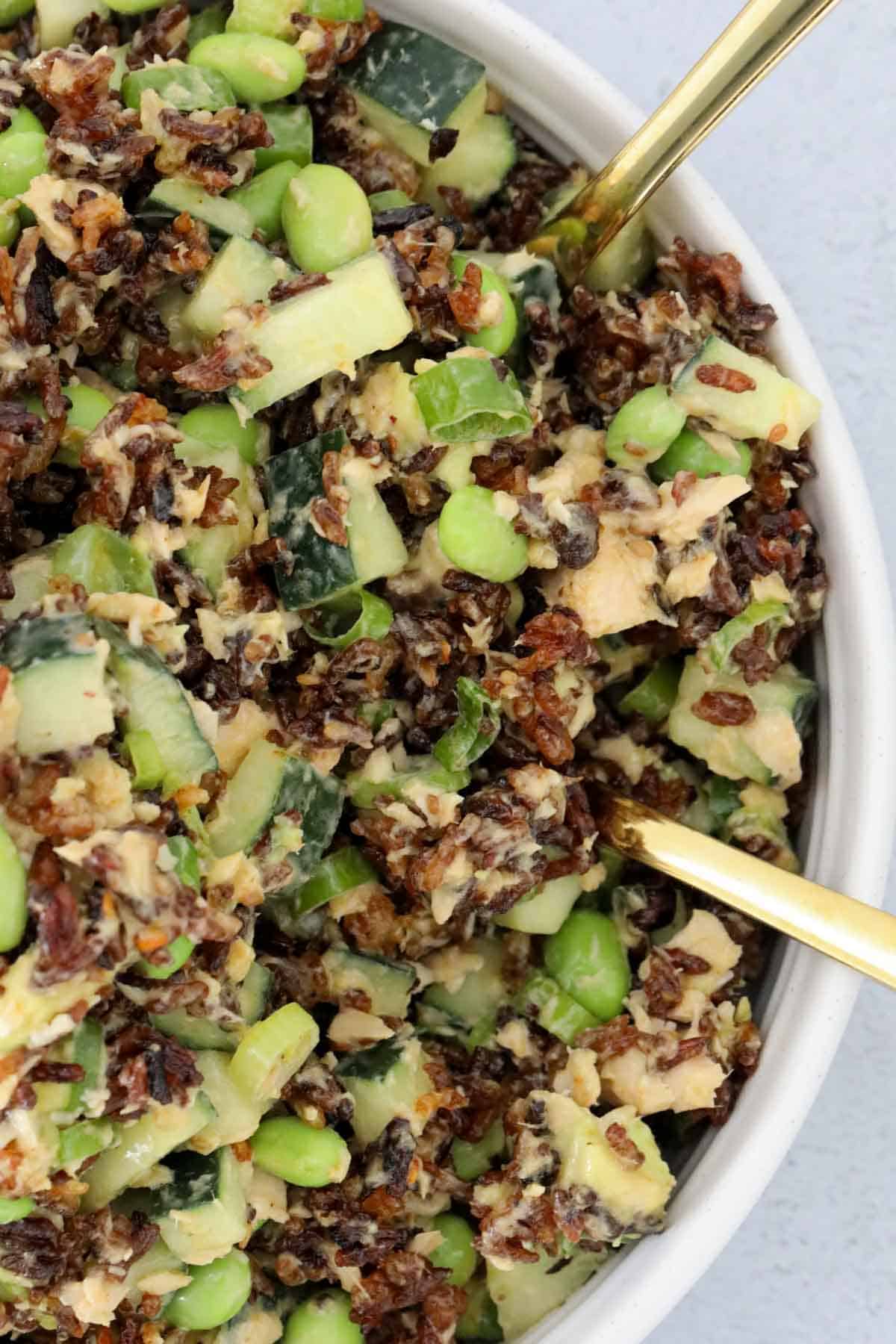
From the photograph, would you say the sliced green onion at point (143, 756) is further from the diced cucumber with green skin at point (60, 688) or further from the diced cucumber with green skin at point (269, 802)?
the diced cucumber with green skin at point (269, 802)

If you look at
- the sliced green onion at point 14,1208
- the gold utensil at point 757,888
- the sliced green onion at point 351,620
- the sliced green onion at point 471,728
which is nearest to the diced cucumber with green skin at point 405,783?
the sliced green onion at point 471,728

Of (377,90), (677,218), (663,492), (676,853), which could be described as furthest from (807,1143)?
(377,90)

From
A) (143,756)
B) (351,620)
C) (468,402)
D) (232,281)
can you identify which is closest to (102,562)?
(143,756)

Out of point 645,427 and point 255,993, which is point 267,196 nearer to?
point 645,427

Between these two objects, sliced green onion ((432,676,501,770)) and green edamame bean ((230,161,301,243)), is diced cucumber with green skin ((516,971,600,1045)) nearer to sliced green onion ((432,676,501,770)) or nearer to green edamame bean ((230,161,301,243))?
sliced green onion ((432,676,501,770))

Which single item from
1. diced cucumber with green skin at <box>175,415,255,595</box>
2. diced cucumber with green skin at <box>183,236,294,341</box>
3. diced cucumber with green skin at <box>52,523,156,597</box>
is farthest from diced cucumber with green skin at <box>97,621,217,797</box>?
diced cucumber with green skin at <box>183,236,294,341</box>

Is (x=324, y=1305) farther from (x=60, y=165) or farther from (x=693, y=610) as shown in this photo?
(x=60, y=165)

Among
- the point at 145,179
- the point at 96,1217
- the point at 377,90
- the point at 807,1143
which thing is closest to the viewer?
A: the point at 96,1217
